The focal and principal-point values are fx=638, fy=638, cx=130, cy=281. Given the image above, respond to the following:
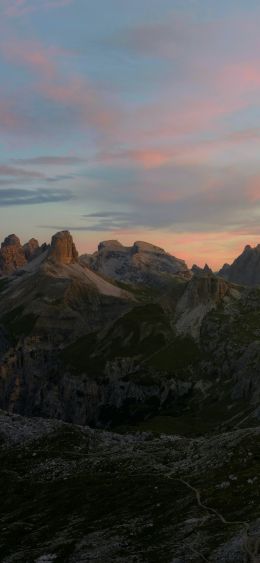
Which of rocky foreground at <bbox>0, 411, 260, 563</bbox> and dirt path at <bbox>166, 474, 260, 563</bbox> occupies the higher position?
dirt path at <bbox>166, 474, 260, 563</bbox>

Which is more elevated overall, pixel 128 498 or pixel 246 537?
pixel 246 537

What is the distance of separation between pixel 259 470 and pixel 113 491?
1758 centimetres

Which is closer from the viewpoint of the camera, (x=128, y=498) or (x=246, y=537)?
(x=246, y=537)

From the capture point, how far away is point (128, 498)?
228 feet

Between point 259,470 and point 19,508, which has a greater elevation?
point 259,470

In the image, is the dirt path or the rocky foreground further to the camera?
the rocky foreground

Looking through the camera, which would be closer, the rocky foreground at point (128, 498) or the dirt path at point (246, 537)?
the dirt path at point (246, 537)

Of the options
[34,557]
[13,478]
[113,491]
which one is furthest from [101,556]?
[13,478]

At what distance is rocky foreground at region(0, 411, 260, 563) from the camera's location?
5331 centimetres

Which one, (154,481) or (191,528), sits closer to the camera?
(191,528)

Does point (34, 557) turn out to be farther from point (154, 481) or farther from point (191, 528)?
point (154, 481)

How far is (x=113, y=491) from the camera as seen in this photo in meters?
73.8

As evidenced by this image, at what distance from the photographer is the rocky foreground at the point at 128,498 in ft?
175

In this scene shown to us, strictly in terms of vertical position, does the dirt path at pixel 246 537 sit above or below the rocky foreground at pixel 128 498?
above
